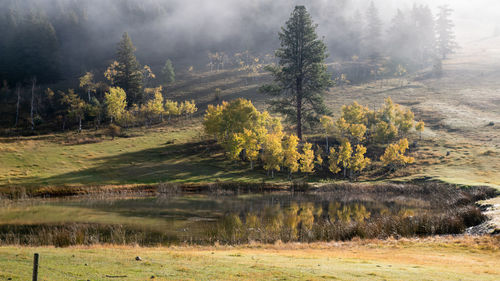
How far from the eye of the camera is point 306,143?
7556 centimetres

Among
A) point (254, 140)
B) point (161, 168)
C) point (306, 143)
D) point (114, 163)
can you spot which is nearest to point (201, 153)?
point (161, 168)

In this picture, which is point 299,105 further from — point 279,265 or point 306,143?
point 279,265

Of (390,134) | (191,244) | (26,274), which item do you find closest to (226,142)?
(390,134)

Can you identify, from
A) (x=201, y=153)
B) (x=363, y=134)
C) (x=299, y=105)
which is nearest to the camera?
(x=299, y=105)

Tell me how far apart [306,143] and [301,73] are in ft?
57.6

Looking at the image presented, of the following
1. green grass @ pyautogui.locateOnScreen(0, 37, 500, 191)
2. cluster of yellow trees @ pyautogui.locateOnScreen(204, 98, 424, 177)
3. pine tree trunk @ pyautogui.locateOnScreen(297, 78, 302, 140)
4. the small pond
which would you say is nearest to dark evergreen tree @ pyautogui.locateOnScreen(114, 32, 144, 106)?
green grass @ pyautogui.locateOnScreen(0, 37, 500, 191)

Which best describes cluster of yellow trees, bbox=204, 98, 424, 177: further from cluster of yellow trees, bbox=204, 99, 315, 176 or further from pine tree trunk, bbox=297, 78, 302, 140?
pine tree trunk, bbox=297, 78, 302, 140

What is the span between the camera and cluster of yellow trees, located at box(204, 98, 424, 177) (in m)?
72.4

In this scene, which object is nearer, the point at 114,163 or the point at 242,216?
the point at 242,216

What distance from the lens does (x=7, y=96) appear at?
15150 centimetres

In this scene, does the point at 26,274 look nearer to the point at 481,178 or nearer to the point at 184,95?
the point at 481,178

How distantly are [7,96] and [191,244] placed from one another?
163 m

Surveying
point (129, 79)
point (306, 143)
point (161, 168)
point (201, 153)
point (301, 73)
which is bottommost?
point (161, 168)

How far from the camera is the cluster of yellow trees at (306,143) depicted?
72.4m
